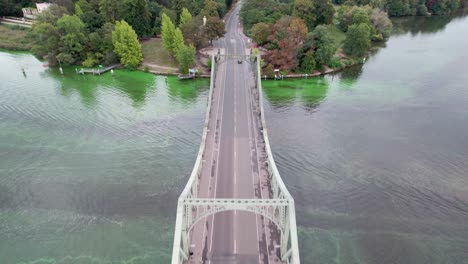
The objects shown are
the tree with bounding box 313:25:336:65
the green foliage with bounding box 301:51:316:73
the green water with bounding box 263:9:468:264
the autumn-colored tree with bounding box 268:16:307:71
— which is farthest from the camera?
the green foliage with bounding box 301:51:316:73

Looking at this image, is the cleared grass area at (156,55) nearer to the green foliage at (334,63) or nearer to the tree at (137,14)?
the tree at (137,14)

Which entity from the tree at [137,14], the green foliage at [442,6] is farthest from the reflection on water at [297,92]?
the green foliage at [442,6]

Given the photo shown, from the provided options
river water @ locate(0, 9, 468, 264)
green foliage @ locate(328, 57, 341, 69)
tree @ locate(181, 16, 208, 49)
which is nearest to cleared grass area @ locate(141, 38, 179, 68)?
tree @ locate(181, 16, 208, 49)

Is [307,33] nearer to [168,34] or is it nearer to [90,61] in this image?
[168,34]

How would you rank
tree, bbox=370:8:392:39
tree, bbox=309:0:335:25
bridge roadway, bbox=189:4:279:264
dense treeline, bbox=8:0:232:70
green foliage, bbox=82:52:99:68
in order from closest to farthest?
1. bridge roadway, bbox=189:4:279:264
2. dense treeline, bbox=8:0:232:70
3. green foliage, bbox=82:52:99:68
4. tree, bbox=309:0:335:25
5. tree, bbox=370:8:392:39

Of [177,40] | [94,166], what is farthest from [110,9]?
[94,166]

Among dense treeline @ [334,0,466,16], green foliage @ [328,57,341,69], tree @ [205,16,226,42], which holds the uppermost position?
dense treeline @ [334,0,466,16]

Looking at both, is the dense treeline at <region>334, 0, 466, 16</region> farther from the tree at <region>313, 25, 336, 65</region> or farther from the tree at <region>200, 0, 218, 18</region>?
the tree at <region>200, 0, 218, 18</region>
